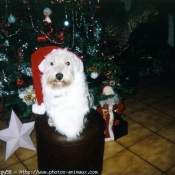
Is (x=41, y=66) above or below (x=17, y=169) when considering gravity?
above

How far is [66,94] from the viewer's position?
1668 mm

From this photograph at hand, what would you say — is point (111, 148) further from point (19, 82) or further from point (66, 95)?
point (19, 82)

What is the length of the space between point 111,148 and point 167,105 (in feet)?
4.40

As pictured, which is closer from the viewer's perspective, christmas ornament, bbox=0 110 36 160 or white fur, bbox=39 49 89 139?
white fur, bbox=39 49 89 139

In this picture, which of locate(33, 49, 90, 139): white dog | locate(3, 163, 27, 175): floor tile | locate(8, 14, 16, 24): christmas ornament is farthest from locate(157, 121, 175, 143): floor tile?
locate(8, 14, 16, 24): christmas ornament

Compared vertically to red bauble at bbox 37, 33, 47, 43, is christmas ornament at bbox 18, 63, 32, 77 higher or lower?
lower

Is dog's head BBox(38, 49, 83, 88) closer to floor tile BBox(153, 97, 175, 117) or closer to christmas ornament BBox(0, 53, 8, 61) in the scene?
christmas ornament BBox(0, 53, 8, 61)

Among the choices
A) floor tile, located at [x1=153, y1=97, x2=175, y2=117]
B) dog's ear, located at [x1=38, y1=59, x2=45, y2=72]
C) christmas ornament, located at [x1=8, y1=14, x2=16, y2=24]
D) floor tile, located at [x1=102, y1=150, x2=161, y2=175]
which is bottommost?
floor tile, located at [x1=102, y1=150, x2=161, y2=175]

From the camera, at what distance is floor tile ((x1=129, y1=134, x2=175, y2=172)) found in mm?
2195

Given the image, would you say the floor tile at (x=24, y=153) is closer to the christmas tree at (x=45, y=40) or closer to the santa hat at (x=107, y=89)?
the christmas tree at (x=45, y=40)

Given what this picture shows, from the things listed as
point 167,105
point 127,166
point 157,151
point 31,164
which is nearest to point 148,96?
point 167,105

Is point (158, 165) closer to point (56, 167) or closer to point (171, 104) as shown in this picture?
point (56, 167)

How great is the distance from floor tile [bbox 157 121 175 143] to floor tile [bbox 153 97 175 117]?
12.5 inches

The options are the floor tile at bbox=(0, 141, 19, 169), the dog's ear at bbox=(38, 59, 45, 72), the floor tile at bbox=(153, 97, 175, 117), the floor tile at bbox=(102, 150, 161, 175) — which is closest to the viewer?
the dog's ear at bbox=(38, 59, 45, 72)
